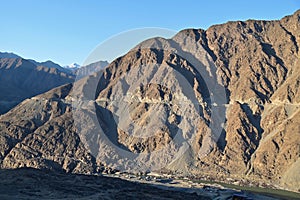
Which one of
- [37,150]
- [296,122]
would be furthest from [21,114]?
[296,122]

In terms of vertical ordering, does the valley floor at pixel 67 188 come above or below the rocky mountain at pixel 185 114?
below

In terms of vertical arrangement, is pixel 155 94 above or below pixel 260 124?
above

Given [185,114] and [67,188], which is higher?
[185,114]

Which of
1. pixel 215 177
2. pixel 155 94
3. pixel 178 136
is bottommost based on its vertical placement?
pixel 215 177

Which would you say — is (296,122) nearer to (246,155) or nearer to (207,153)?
(246,155)

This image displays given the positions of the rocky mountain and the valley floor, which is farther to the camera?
the rocky mountain

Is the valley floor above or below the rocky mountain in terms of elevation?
below

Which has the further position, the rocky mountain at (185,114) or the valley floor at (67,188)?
the rocky mountain at (185,114)

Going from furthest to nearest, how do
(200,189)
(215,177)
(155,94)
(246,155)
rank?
(155,94) < (246,155) < (215,177) < (200,189)
